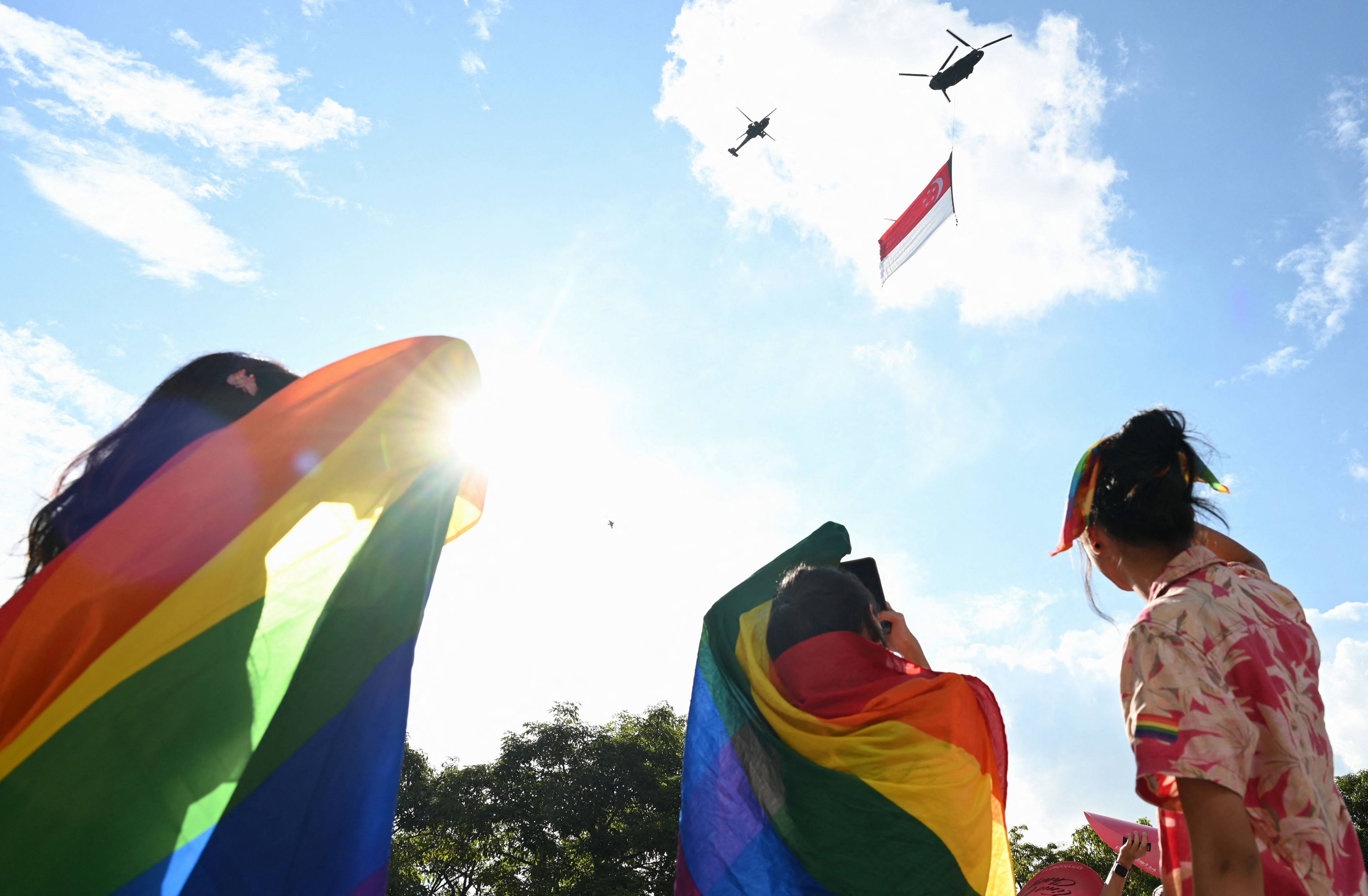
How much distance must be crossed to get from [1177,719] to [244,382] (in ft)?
9.19

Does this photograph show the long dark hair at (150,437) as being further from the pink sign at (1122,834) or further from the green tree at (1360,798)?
the green tree at (1360,798)

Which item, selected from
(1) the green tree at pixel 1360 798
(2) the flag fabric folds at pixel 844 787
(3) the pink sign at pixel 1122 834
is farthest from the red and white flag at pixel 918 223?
(1) the green tree at pixel 1360 798

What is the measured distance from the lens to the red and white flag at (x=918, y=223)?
659 inches

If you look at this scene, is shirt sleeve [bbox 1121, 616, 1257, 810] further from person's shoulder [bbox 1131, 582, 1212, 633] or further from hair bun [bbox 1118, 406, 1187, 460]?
hair bun [bbox 1118, 406, 1187, 460]

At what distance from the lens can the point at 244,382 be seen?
9.20 ft

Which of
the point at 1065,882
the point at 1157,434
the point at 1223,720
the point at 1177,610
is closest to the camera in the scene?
the point at 1223,720

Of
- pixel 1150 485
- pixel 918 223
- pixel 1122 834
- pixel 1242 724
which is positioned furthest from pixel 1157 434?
pixel 918 223

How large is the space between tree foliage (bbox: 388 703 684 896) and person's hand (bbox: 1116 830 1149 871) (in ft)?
63.9

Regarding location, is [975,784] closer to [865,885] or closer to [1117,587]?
[865,885]

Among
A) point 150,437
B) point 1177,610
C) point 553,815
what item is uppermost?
point 553,815

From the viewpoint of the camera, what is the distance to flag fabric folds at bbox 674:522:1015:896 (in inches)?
122

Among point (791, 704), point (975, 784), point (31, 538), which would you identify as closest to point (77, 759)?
point (31, 538)

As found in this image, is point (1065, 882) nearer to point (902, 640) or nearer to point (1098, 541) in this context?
point (902, 640)

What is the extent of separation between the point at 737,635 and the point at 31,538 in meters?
2.70
